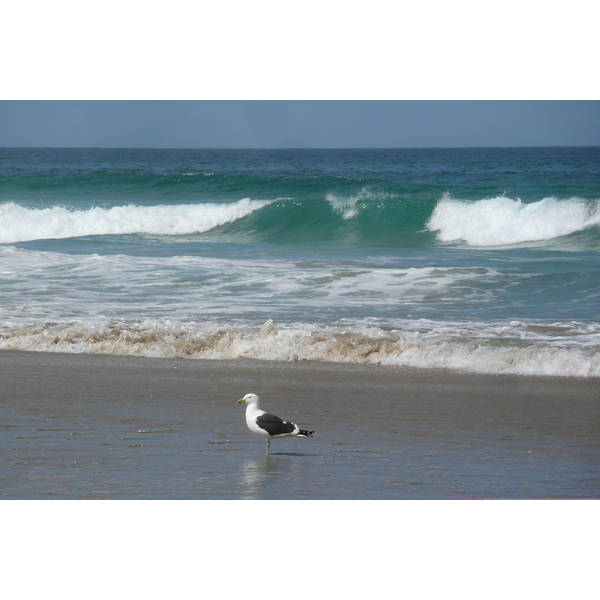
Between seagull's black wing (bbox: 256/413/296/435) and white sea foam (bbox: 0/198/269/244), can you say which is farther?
white sea foam (bbox: 0/198/269/244)

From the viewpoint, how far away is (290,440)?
15.6 feet

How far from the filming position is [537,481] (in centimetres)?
387

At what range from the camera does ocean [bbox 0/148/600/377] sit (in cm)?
728

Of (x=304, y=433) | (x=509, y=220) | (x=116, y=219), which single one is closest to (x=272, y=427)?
(x=304, y=433)

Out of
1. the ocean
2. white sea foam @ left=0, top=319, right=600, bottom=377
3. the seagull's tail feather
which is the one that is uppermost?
the ocean

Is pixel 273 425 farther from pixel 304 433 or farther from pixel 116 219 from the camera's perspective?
pixel 116 219

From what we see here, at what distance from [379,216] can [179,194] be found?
823cm

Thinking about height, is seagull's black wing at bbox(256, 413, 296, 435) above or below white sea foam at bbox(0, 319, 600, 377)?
below

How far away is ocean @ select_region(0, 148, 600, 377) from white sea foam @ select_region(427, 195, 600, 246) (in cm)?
6

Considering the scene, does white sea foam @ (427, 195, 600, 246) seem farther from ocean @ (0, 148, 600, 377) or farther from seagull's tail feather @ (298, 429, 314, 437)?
seagull's tail feather @ (298, 429, 314, 437)

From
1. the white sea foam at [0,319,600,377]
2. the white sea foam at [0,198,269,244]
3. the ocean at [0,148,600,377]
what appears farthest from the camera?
the white sea foam at [0,198,269,244]

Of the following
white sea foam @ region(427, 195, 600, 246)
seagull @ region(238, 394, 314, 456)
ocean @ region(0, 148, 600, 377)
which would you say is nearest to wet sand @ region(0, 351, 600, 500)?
seagull @ region(238, 394, 314, 456)

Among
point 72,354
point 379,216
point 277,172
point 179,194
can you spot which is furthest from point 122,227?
point 72,354

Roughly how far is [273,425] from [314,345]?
9.83ft
